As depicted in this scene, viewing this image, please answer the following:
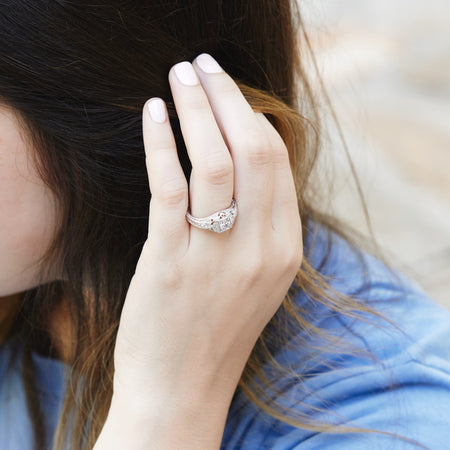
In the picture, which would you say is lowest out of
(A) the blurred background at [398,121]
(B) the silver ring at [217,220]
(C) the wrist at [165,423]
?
(C) the wrist at [165,423]

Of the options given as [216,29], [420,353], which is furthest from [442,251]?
[216,29]

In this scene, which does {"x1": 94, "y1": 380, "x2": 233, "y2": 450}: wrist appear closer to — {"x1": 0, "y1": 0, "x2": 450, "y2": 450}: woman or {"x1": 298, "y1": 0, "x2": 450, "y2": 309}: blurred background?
{"x1": 0, "y1": 0, "x2": 450, "y2": 450}: woman

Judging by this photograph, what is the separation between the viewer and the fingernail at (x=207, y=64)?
2.81 feet

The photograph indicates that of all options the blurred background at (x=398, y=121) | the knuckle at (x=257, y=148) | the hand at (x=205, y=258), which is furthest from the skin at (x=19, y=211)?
the blurred background at (x=398, y=121)

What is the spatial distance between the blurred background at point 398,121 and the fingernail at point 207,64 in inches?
29.2

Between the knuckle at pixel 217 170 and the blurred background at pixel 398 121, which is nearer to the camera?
the knuckle at pixel 217 170

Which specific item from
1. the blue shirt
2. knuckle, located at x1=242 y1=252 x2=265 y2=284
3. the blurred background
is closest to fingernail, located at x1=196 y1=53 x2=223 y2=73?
knuckle, located at x1=242 y1=252 x2=265 y2=284

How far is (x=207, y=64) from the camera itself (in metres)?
0.86

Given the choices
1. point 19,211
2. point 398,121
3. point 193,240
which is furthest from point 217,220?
point 398,121

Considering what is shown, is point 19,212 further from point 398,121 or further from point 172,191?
point 398,121

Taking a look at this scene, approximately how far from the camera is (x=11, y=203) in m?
0.87

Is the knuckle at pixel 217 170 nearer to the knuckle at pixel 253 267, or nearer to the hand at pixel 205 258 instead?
the hand at pixel 205 258

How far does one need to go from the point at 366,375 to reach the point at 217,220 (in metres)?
0.36

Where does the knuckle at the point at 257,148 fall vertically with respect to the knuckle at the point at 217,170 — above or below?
above
